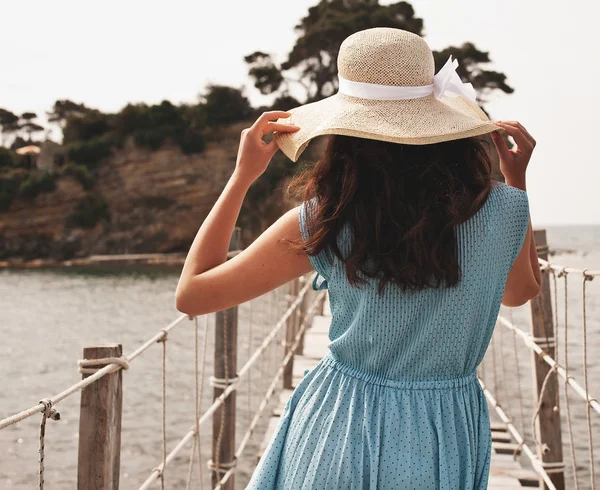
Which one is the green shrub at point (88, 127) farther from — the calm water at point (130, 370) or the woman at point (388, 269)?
the woman at point (388, 269)


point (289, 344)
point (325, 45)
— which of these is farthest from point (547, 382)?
point (325, 45)

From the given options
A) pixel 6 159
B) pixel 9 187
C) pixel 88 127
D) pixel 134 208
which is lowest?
pixel 134 208

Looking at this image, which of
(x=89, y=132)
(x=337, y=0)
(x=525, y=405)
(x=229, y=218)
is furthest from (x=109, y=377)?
(x=89, y=132)

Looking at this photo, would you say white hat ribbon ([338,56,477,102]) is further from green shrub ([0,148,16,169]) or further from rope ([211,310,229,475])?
green shrub ([0,148,16,169])

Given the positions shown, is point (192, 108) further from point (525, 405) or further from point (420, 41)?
point (420, 41)

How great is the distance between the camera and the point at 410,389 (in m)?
0.91

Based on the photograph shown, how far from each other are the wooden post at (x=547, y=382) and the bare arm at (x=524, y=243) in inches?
49.8

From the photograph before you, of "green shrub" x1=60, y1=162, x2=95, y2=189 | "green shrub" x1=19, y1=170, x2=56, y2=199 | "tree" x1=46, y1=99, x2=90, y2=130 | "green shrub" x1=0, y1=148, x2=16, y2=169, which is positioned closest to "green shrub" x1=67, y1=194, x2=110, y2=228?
"green shrub" x1=60, y1=162, x2=95, y2=189

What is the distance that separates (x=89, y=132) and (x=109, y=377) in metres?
36.6

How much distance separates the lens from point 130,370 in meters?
13.1

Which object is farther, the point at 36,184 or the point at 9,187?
the point at 9,187

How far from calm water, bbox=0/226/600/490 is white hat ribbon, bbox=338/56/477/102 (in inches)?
95.9

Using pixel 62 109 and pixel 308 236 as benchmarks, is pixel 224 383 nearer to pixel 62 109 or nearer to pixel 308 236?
pixel 308 236

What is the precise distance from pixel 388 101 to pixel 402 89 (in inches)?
0.8
